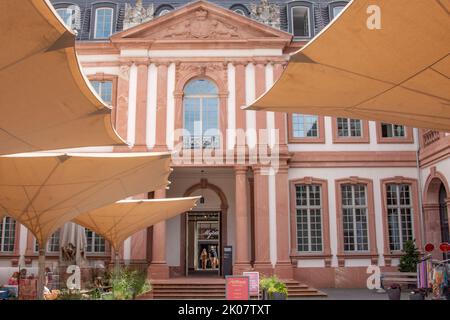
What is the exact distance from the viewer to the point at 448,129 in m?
6.50

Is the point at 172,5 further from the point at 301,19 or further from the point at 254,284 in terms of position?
the point at 254,284

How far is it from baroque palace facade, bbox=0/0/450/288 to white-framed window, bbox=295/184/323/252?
0.11 ft

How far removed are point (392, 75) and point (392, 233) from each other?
13152 mm

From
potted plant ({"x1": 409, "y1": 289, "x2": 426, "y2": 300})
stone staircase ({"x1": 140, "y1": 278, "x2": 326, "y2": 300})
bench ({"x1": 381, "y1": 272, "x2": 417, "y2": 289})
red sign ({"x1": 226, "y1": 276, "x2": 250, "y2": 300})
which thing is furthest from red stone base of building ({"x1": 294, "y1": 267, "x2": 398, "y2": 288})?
red sign ({"x1": 226, "y1": 276, "x2": 250, "y2": 300})

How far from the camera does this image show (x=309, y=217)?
1716 cm

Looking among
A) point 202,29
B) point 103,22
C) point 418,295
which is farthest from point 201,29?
point 418,295

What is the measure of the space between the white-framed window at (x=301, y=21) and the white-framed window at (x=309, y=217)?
241 inches

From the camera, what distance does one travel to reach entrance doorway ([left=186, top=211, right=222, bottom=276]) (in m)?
19.0

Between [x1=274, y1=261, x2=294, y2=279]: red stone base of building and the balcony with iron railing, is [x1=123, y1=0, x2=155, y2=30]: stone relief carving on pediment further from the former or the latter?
[x1=274, y1=261, x2=294, y2=279]: red stone base of building

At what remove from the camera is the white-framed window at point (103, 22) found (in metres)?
19.2

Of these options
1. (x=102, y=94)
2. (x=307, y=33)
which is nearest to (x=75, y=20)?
(x=102, y=94)

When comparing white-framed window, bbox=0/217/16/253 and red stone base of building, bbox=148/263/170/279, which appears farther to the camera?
white-framed window, bbox=0/217/16/253

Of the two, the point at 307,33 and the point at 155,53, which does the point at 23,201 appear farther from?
the point at 307,33

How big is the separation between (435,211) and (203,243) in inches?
353
